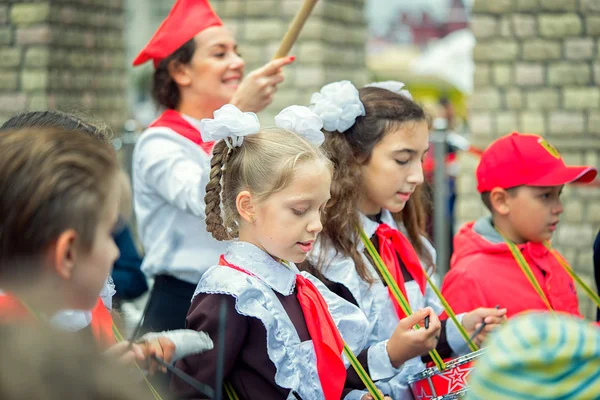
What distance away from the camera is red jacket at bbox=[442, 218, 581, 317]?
3.40 meters

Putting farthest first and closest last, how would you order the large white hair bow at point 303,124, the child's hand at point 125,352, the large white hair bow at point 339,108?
the large white hair bow at point 339,108
the large white hair bow at point 303,124
the child's hand at point 125,352

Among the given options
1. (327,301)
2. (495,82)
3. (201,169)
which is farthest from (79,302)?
(495,82)

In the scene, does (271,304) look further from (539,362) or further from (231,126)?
(539,362)

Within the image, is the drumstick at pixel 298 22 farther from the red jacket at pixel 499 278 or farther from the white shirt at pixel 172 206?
the red jacket at pixel 499 278

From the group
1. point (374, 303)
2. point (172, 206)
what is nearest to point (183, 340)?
point (374, 303)

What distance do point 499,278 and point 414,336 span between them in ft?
3.06

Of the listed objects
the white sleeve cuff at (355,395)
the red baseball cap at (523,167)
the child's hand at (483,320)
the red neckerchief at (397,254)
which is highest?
the red baseball cap at (523,167)

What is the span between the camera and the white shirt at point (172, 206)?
3387 mm

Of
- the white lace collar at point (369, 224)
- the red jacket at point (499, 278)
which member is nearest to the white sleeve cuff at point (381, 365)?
the white lace collar at point (369, 224)

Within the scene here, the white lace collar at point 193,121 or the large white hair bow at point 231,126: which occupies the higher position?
the large white hair bow at point 231,126

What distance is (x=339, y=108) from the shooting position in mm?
3111

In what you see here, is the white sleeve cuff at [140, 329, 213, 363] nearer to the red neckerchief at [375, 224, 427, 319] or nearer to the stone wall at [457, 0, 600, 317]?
the red neckerchief at [375, 224, 427, 319]

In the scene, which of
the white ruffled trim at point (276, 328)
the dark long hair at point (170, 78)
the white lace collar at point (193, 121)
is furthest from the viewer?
the dark long hair at point (170, 78)

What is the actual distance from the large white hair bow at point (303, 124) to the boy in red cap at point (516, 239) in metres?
1.04
